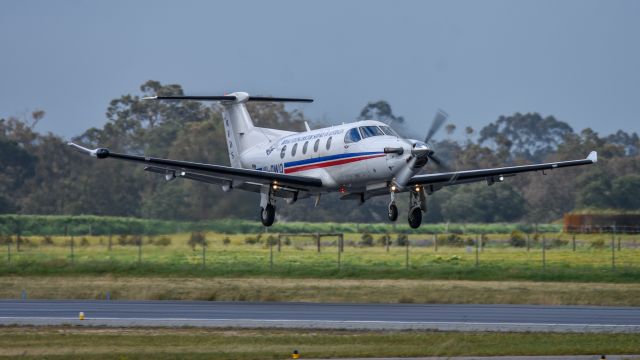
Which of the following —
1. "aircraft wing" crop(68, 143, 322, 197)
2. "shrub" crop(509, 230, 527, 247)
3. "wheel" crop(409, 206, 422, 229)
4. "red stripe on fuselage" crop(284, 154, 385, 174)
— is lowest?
"shrub" crop(509, 230, 527, 247)

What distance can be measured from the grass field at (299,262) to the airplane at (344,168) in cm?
1682

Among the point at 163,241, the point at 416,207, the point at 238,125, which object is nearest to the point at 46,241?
the point at 163,241

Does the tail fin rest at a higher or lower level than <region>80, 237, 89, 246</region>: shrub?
higher

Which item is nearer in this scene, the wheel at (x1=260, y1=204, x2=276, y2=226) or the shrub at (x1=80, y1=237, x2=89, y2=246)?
the wheel at (x1=260, y1=204, x2=276, y2=226)

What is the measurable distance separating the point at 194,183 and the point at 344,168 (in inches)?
855

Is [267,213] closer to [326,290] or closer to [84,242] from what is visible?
[326,290]

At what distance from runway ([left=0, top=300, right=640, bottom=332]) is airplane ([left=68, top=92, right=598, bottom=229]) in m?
4.04

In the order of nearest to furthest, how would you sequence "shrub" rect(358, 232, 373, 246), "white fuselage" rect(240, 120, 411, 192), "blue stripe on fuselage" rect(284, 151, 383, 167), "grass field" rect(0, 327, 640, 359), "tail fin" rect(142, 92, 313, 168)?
1. "grass field" rect(0, 327, 640, 359)
2. "white fuselage" rect(240, 120, 411, 192)
3. "blue stripe on fuselage" rect(284, 151, 383, 167)
4. "tail fin" rect(142, 92, 313, 168)
5. "shrub" rect(358, 232, 373, 246)

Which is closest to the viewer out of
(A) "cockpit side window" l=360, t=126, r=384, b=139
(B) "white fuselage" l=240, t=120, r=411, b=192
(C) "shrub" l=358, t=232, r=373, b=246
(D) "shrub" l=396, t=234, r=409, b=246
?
(B) "white fuselage" l=240, t=120, r=411, b=192

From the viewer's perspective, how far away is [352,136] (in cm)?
4372

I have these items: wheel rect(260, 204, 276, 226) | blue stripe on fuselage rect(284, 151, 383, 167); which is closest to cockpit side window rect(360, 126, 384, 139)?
blue stripe on fuselage rect(284, 151, 383, 167)

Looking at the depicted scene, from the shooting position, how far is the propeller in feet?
135

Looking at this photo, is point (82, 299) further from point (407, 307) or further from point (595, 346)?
point (595, 346)

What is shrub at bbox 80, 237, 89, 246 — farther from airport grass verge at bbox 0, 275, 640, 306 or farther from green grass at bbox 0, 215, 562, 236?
airport grass verge at bbox 0, 275, 640, 306
